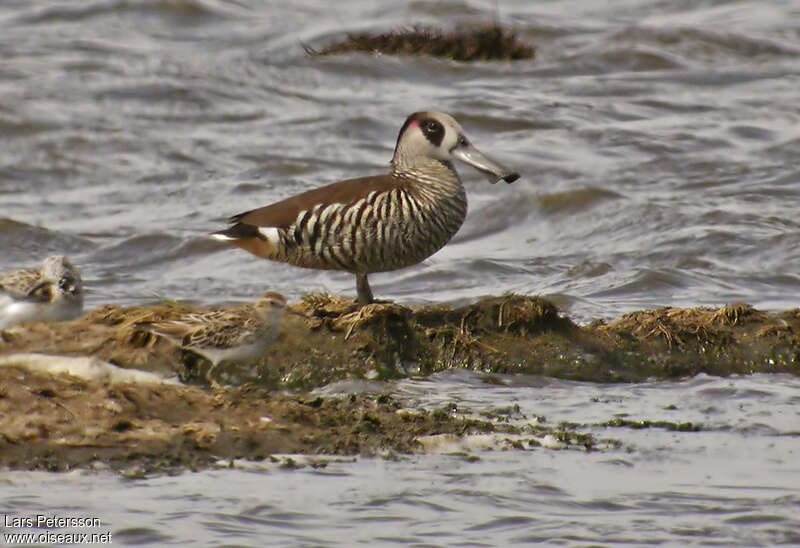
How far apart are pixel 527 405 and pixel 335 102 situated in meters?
11.6

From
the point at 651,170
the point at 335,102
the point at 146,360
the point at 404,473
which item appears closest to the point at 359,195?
the point at 146,360

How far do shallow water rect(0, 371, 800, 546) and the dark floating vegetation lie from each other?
45.9 feet

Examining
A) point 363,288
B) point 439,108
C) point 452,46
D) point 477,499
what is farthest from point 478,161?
point 452,46

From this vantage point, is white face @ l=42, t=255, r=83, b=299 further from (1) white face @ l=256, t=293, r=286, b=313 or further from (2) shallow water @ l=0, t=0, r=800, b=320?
(2) shallow water @ l=0, t=0, r=800, b=320

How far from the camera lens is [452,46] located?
21.1m

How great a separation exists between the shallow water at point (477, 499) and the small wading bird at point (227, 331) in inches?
56.2

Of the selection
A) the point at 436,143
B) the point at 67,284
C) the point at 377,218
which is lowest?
the point at 67,284

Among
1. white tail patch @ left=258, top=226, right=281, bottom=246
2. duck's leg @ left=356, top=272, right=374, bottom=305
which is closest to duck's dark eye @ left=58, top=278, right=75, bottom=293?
white tail patch @ left=258, top=226, right=281, bottom=246

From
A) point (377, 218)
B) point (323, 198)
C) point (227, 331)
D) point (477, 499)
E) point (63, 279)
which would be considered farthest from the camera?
point (323, 198)

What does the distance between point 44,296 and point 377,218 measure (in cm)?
198

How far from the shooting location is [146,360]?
26.5 ft

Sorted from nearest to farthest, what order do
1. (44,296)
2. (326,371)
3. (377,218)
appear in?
1. (326,371)
2. (44,296)
3. (377,218)

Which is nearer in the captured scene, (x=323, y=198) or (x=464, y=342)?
(x=464, y=342)

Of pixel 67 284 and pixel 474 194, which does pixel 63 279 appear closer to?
pixel 67 284
